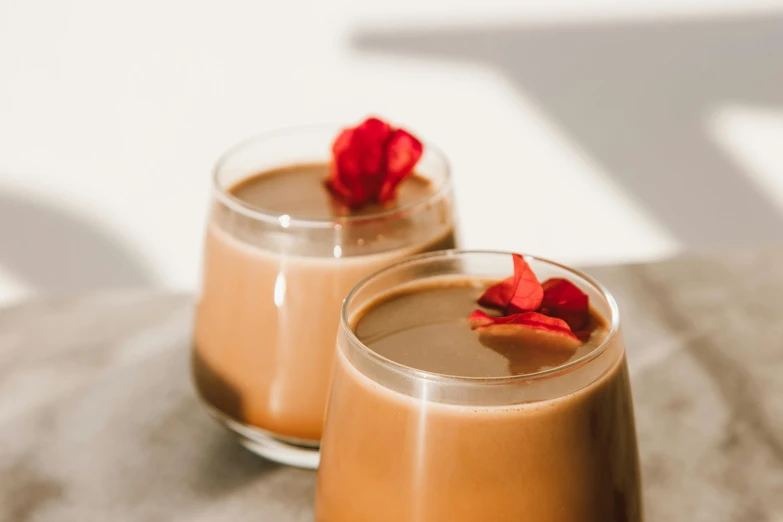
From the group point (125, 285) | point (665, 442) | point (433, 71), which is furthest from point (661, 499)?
point (125, 285)

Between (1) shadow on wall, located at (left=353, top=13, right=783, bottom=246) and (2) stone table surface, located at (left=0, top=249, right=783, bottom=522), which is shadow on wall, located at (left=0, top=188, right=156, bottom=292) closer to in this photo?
(1) shadow on wall, located at (left=353, top=13, right=783, bottom=246)

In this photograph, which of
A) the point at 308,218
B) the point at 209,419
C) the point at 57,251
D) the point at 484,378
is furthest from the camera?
the point at 57,251

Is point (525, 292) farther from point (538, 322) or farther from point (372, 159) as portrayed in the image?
point (372, 159)

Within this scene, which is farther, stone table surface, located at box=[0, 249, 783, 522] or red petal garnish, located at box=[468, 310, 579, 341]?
stone table surface, located at box=[0, 249, 783, 522]

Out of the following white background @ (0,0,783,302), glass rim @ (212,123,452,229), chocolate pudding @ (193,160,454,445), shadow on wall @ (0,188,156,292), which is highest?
glass rim @ (212,123,452,229)

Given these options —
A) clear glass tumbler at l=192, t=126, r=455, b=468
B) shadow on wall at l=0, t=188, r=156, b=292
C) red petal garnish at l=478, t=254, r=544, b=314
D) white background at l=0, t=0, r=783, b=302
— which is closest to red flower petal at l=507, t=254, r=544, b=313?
red petal garnish at l=478, t=254, r=544, b=314

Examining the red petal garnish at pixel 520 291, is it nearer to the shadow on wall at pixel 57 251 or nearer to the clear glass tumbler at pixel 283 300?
the clear glass tumbler at pixel 283 300

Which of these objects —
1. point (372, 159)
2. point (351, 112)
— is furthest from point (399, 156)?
point (351, 112)

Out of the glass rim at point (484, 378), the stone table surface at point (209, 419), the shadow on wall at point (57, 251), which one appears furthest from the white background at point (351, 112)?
the glass rim at point (484, 378)
